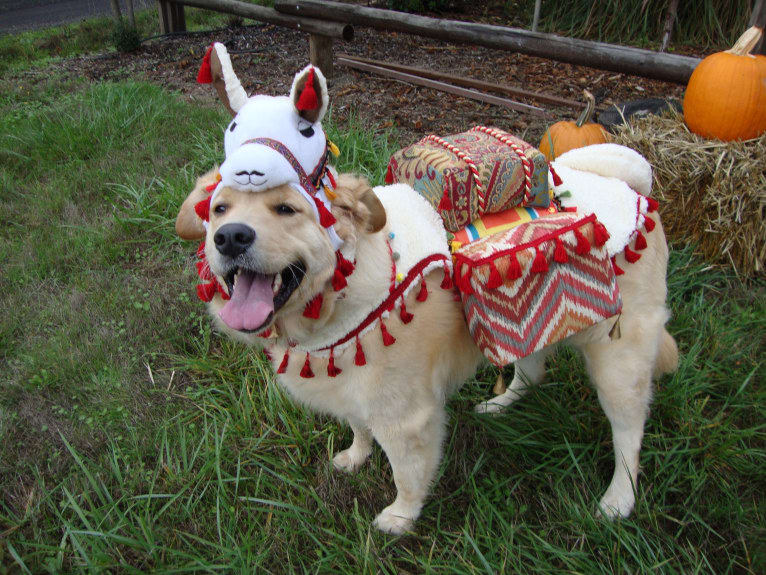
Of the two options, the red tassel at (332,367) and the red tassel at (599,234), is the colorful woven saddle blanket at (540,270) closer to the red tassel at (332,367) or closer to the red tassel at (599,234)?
the red tassel at (599,234)

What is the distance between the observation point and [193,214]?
6.38 ft

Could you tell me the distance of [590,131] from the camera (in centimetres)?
399

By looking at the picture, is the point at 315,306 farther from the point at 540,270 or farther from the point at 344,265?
the point at 540,270

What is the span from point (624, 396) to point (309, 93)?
1.69 metres

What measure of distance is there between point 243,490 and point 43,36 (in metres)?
10.9

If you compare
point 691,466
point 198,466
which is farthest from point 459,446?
point 198,466

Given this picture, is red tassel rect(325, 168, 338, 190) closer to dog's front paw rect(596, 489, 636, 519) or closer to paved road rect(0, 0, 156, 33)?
dog's front paw rect(596, 489, 636, 519)

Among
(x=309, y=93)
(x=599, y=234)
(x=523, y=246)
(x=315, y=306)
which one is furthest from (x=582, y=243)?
(x=309, y=93)

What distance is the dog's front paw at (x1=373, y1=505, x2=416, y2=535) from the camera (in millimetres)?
2252

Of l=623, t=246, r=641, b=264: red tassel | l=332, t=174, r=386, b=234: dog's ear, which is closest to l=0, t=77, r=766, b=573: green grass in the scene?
l=623, t=246, r=641, b=264: red tassel

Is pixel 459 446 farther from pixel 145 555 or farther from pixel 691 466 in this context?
pixel 145 555

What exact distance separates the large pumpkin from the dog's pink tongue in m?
3.42

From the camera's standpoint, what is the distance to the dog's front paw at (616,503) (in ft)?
7.23

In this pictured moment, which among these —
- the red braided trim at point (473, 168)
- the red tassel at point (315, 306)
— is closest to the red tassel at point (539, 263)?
the red braided trim at point (473, 168)
